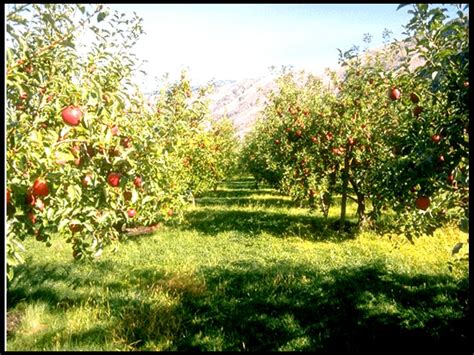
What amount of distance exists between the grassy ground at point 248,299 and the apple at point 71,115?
3199 mm

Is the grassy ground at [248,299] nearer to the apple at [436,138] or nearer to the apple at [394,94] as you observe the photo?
the apple at [436,138]

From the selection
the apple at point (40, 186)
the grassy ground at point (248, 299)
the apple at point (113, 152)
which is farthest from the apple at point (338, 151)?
the apple at point (40, 186)

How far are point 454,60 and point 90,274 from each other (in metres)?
7.83

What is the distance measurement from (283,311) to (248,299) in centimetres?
82

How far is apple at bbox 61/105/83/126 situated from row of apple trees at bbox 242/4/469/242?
A: 337 centimetres

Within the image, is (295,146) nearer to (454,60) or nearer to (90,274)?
(90,274)

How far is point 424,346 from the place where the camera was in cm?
501

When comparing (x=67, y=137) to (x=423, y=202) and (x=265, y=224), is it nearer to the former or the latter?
(x=423, y=202)

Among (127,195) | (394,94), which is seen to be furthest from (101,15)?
(394,94)

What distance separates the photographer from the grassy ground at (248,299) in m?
5.34

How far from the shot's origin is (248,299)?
22.6ft

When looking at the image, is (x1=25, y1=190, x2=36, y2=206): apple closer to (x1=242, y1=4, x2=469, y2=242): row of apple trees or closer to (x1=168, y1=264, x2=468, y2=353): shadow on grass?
(x1=168, y1=264, x2=468, y2=353): shadow on grass

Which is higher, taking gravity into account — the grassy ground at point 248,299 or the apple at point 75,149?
the apple at point 75,149

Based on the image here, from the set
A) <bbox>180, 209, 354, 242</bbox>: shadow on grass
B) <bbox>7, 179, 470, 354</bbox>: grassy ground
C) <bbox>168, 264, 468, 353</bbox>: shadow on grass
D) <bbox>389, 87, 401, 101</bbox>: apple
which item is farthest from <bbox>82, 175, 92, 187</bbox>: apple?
<bbox>180, 209, 354, 242</bbox>: shadow on grass
